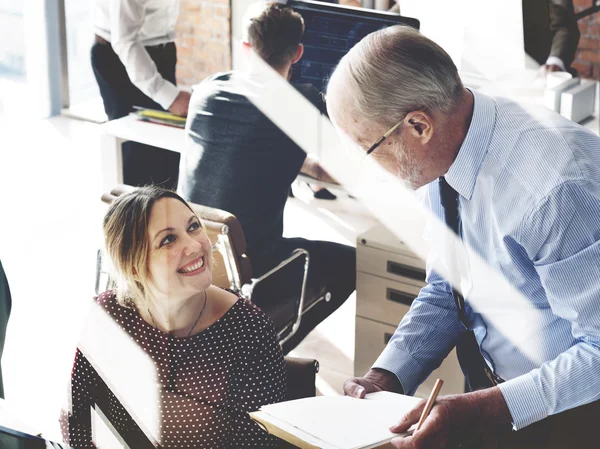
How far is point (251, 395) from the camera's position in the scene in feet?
5.89

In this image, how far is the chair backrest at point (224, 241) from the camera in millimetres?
2303

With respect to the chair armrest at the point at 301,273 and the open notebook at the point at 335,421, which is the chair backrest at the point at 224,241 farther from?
the open notebook at the point at 335,421

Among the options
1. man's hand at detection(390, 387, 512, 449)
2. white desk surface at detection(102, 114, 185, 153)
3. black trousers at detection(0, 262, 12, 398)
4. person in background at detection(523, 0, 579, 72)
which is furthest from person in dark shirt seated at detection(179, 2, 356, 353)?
person in background at detection(523, 0, 579, 72)

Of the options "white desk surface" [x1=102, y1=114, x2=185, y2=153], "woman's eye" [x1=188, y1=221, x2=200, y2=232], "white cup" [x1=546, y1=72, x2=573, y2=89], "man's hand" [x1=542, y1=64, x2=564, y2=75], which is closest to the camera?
"woman's eye" [x1=188, y1=221, x2=200, y2=232]

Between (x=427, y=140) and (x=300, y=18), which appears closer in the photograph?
(x=427, y=140)

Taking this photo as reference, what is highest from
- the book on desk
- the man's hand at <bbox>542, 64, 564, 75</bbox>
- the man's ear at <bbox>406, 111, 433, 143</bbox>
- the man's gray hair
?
the man's gray hair

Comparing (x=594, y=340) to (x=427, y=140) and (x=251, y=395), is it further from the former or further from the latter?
(x=251, y=395)

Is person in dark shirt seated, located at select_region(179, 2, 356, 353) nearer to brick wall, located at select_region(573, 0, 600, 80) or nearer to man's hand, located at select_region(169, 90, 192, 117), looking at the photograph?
man's hand, located at select_region(169, 90, 192, 117)

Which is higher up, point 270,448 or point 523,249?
point 523,249

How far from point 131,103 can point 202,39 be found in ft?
2.11

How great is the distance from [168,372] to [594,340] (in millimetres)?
891

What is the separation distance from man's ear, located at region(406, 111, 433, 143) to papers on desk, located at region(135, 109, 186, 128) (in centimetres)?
205

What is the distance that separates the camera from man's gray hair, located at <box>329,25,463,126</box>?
1.31 meters

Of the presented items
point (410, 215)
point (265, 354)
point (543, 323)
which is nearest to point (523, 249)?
point (543, 323)
